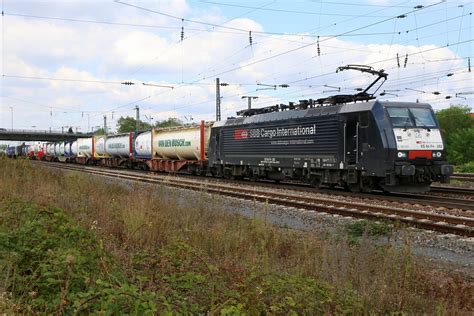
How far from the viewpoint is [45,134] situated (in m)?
109

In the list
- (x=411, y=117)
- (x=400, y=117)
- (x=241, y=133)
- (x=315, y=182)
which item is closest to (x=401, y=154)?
(x=400, y=117)

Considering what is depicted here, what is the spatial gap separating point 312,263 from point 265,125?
15843 mm

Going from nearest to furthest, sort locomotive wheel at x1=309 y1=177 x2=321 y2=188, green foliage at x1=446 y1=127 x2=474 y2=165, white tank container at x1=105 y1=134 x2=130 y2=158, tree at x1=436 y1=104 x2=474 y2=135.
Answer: locomotive wheel at x1=309 y1=177 x2=321 y2=188 < white tank container at x1=105 y1=134 x2=130 y2=158 < green foliage at x1=446 y1=127 x2=474 y2=165 < tree at x1=436 y1=104 x2=474 y2=135

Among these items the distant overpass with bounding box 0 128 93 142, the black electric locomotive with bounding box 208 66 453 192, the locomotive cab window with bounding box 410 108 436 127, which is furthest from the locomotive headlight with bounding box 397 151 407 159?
the distant overpass with bounding box 0 128 93 142

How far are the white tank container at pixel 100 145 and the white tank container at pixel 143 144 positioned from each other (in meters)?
9.91

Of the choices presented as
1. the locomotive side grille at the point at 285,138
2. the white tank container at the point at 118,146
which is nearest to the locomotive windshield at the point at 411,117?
the locomotive side grille at the point at 285,138

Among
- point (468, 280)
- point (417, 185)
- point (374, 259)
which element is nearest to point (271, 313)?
point (374, 259)

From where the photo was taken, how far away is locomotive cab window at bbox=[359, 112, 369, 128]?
1557 centimetres

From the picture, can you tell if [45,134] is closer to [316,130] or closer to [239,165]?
[239,165]

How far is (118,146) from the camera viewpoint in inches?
1628

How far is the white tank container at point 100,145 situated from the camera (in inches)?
1806

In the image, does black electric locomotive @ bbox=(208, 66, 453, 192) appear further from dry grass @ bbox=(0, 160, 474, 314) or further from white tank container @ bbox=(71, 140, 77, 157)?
white tank container @ bbox=(71, 140, 77, 157)

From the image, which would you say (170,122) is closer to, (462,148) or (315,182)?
(462,148)

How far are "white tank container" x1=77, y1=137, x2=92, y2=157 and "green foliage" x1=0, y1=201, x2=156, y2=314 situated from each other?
151 feet
